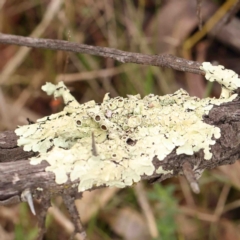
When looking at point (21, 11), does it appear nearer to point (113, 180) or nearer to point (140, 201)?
point (140, 201)

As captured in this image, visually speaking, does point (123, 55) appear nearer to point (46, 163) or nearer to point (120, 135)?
point (120, 135)

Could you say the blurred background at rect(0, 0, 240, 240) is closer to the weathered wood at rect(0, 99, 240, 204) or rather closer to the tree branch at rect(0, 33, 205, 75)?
the tree branch at rect(0, 33, 205, 75)

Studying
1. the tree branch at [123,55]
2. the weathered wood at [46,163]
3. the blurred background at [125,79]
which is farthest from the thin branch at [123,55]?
the blurred background at [125,79]

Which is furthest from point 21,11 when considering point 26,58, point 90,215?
point 90,215

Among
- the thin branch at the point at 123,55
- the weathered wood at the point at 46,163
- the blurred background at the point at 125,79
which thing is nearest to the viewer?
the weathered wood at the point at 46,163

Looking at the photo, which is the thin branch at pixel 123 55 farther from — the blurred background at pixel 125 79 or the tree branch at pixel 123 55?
the blurred background at pixel 125 79
